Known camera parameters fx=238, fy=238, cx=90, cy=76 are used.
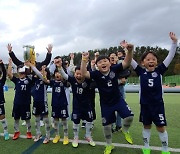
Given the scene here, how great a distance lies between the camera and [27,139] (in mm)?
5930

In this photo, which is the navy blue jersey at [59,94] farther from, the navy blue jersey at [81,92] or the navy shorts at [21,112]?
the navy shorts at [21,112]

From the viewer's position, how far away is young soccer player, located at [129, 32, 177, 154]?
441cm

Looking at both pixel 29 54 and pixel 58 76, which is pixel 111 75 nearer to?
pixel 58 76

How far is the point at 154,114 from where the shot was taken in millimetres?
4410

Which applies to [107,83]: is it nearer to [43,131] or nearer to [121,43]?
[121,43]

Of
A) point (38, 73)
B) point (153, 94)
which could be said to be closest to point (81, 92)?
point (38, 73)

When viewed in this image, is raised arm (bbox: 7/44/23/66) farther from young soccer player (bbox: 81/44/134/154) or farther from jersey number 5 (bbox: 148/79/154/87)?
jersey number 5 (bbox: 148/79/154/87)

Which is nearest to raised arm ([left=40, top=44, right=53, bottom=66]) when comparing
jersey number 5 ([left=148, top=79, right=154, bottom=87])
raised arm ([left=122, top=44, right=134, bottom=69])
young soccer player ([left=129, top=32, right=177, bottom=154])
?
raised arm ([left=122, top=44, right=134, bottom=69])

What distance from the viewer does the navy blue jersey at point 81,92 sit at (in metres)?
5.42

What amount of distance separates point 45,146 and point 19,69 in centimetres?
203

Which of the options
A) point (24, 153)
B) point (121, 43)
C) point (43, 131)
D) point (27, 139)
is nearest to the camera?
point (121, 43)

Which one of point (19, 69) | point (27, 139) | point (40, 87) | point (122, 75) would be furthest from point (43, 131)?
point (122, 75)

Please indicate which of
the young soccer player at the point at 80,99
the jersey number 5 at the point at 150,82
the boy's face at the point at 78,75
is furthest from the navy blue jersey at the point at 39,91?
the jersey number 5 at the point at 150,82

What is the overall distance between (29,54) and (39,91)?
0.97m
